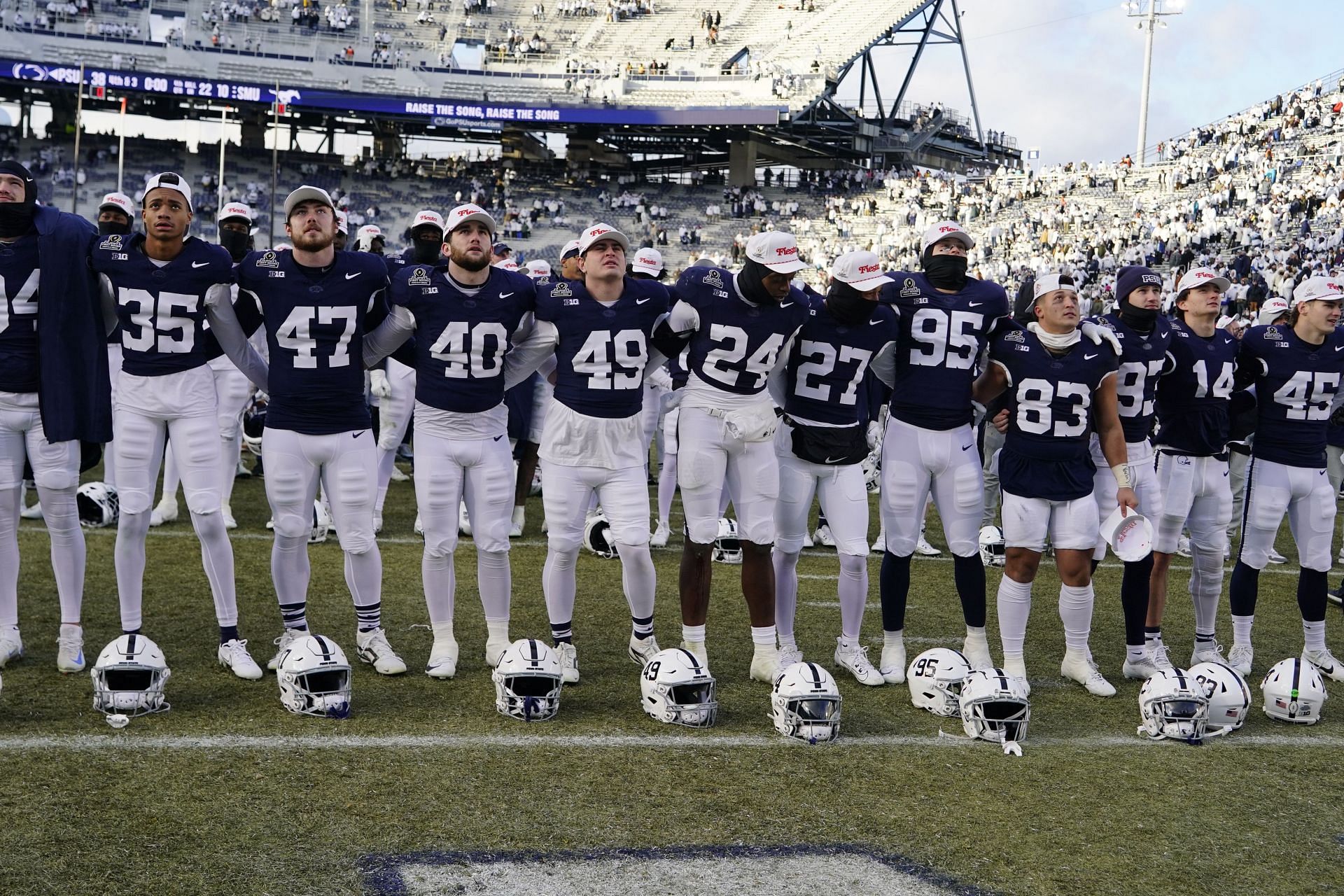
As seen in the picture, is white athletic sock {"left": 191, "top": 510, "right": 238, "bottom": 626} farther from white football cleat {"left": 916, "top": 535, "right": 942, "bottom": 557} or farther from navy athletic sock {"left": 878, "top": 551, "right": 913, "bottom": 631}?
white football cleat {"left": 916, "top": 535, "right": 942, "bottom": 557}

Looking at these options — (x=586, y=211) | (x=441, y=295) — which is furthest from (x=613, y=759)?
(x=586, y=211)

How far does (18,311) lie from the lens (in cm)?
523

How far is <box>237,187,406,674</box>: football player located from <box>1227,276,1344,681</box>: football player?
450cm

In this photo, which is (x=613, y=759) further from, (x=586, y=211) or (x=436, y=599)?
(x=586, y=211)

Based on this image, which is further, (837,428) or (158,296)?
(837,428)

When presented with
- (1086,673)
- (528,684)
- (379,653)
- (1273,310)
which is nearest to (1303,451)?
(1086,673)

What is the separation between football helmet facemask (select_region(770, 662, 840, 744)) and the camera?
4867 millimetres

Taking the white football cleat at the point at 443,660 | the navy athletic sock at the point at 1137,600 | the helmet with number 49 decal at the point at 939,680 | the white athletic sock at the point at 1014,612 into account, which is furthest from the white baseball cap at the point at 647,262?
the helmet with number 49 decal at the point at 939,680

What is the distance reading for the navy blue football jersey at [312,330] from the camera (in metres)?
5.30

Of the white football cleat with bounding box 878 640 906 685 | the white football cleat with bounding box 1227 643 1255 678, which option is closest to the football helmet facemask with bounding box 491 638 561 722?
the white football cleat with bounding box 878 640 906 685

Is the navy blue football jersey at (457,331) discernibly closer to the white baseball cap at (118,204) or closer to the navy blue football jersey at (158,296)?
the navy blue football jersey at (158,296)

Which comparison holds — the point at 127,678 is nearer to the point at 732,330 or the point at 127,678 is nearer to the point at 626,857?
the point at 626,857

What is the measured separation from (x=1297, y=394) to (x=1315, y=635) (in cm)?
127

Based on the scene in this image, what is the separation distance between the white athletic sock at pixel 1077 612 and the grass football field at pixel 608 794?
0.81 ft
